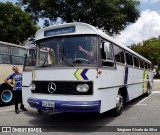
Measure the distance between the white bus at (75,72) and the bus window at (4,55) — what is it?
4.75 metres

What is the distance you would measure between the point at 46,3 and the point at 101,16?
602cm

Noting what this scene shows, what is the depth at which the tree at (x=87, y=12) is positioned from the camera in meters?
29.7

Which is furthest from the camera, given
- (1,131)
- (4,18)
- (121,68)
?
(4,18)

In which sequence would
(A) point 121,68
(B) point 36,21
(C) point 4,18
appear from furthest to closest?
(B) point 36,21
(C) point 4,18
(A) point 121,68

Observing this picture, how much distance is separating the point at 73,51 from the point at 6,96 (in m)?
6.38

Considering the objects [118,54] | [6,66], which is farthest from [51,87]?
[6,66]

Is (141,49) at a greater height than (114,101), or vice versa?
(141,49)

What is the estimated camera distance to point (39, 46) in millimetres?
8531

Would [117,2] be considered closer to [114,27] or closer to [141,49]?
[114,27]

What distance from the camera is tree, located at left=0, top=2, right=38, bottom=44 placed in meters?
29.6

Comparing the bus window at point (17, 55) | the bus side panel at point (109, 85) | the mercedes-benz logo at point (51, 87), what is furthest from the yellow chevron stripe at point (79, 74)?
the bus window at point (17, 55)

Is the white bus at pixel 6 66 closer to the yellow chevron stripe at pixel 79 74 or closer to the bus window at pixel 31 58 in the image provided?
the bus window at pixel 31 58

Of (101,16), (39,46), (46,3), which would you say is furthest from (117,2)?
(39,46)

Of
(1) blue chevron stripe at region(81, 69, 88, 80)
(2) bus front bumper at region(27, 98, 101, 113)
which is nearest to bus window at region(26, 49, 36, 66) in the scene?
(2) bus front bumper at region(27, 98, 101, 113)
